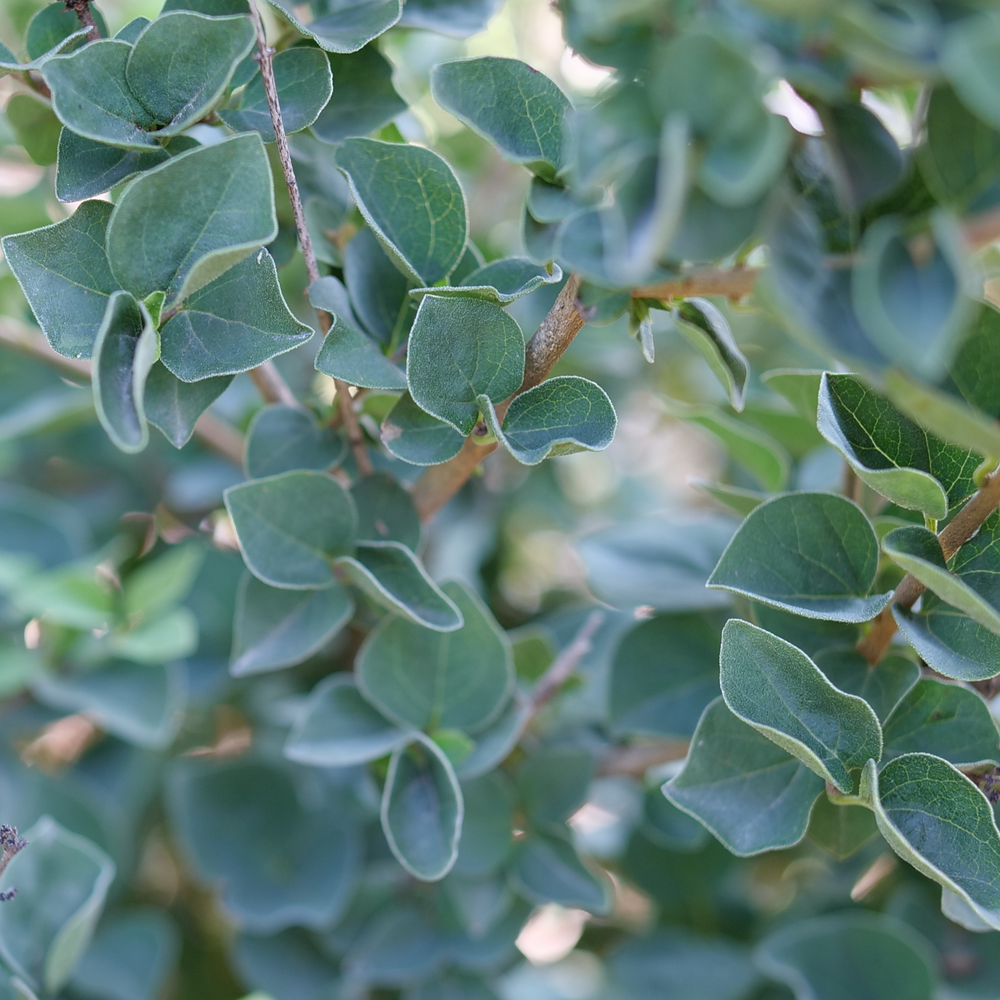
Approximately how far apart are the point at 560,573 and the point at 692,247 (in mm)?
828

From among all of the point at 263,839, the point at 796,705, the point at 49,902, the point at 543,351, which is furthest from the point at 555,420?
the point at 263,839

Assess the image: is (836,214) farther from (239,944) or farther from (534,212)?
(239,944)

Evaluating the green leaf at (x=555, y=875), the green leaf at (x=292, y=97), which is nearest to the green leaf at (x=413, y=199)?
the green leaf at (x=292, y=97)

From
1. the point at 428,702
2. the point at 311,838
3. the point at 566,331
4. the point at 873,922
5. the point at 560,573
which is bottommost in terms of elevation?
the point at 560,573

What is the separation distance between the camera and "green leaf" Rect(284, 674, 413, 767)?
475mm

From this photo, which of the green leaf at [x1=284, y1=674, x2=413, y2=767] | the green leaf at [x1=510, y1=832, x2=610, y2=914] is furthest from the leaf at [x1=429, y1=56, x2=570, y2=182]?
the green leaf at [x1=510, y1=832, x2=610, y2=914]

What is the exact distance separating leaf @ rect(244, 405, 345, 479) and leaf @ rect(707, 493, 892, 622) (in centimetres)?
20

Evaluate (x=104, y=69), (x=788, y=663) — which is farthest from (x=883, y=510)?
(x=104, y=69)

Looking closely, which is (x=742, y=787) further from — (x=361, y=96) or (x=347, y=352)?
(x=361, y=96)

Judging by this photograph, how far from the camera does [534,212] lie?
0.34 m

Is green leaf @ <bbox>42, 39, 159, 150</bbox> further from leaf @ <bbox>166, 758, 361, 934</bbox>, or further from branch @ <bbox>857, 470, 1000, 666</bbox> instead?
leaf @ <bbox>166, 758, 361, 934</bbox>

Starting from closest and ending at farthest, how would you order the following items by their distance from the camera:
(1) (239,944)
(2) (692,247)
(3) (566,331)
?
(2) (692,247)
(3) (566,331)
(1) (239,944)

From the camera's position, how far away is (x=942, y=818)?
36cm

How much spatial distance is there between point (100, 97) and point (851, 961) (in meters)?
0.59
